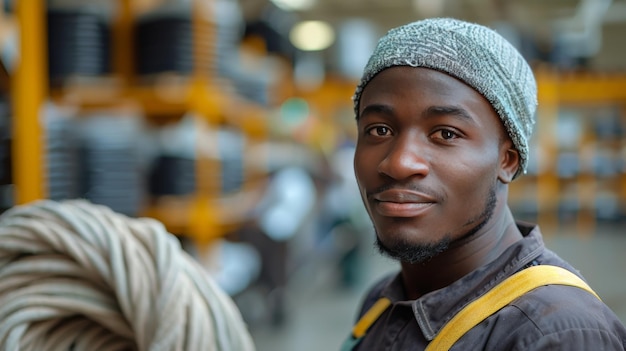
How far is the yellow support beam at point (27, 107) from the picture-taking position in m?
2.83

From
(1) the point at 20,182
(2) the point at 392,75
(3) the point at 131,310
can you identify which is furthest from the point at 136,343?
(1) the point at 20,182

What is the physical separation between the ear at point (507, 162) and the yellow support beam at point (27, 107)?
7.53 ft

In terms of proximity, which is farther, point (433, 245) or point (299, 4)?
point (299, 4)

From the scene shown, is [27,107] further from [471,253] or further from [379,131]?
[471,253]

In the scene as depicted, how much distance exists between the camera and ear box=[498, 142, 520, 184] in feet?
3.43

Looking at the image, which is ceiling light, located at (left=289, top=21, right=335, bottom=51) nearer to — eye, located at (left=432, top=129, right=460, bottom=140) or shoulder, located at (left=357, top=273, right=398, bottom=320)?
shoulder, located at (left=357, top=273, right=398, bottom=320)

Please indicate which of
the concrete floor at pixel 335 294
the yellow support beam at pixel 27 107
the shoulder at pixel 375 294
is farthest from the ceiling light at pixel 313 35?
the shoulder at pixel 375 294

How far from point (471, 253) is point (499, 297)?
Answer: 4.5 inches

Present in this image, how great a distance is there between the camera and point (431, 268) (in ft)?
3.54

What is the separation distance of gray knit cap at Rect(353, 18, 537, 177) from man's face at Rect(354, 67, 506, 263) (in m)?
0.01

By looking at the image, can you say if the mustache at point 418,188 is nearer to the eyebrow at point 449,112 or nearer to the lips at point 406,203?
the lips at point 406,203

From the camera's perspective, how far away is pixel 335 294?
6523mm

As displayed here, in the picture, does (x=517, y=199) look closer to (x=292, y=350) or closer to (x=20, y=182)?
(x=292, y=350)

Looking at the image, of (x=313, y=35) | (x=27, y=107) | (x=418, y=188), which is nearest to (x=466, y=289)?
(x=418, y=188)
